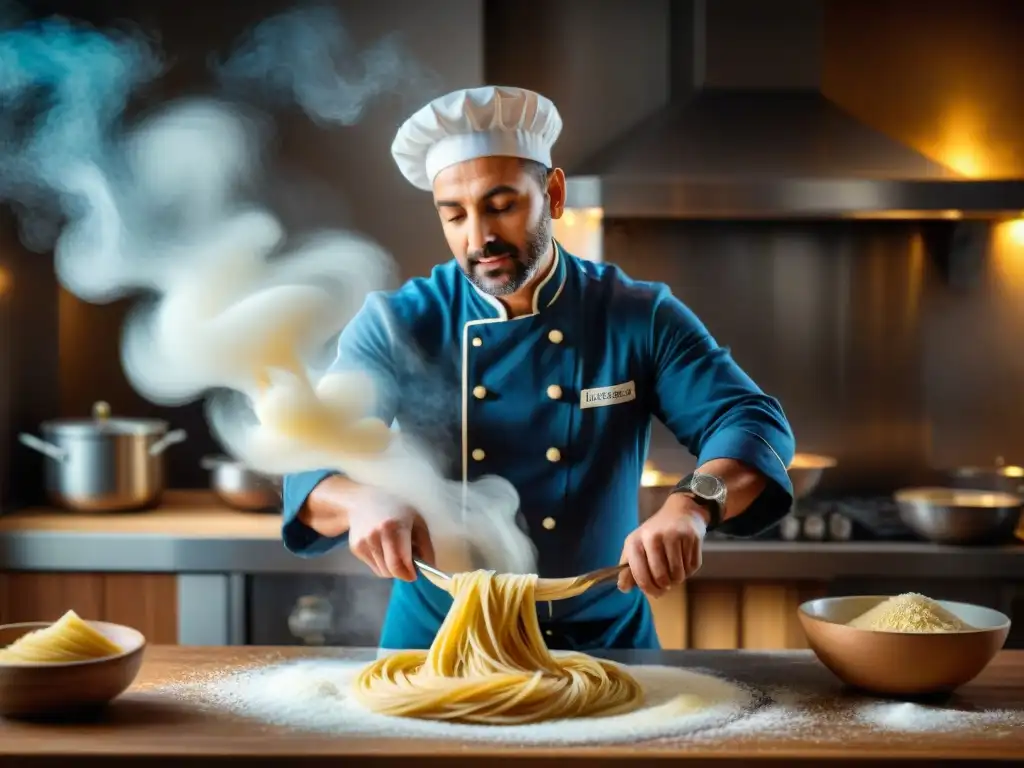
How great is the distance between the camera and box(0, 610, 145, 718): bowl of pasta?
5.73 feet

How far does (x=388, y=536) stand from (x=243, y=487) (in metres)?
1.97

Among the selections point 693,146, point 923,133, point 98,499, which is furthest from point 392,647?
point 923,133

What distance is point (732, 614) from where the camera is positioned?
A: 363 centimetres

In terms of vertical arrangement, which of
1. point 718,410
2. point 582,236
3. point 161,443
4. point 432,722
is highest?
point 582,236

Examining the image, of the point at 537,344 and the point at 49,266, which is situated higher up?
the point at 49,266

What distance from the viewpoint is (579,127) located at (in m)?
4.42

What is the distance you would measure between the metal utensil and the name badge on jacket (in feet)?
1.76

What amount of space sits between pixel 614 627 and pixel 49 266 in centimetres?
270

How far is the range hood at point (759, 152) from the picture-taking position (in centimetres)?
379

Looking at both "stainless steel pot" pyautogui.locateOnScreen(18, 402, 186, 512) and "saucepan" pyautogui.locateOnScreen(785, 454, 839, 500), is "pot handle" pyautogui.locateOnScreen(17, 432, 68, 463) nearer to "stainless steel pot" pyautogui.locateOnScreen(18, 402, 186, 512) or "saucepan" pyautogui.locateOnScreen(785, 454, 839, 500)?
"stainless steel pot" pyautogui.locateOnScreen(18, 402, 186, 512)

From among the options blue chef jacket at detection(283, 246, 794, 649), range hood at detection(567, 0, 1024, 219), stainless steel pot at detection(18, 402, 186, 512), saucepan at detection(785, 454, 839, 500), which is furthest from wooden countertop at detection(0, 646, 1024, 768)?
range hood at detection(567, 0, 1024, 219)

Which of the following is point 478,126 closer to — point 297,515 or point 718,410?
point 718,410

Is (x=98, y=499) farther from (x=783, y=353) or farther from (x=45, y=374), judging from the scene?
(x=783, y=353)

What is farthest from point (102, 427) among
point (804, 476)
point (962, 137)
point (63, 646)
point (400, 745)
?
point (962, 137)
